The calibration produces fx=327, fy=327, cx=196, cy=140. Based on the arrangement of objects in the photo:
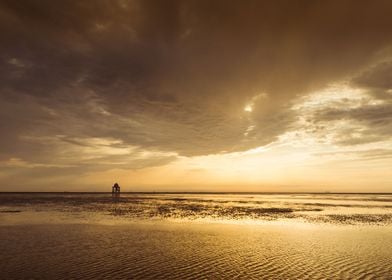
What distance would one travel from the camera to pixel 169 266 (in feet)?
59.5

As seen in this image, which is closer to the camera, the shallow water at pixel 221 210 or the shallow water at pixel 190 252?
the shallow water at pixel 190 252

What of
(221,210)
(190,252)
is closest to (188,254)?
(190,252)

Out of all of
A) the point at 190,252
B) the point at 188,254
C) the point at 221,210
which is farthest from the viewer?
the point at 221,210

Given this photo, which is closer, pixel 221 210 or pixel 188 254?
pixel 188 254

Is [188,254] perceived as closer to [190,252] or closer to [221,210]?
[190,252]

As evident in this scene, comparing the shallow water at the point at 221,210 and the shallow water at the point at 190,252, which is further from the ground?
the shallow water at the point at 221,210

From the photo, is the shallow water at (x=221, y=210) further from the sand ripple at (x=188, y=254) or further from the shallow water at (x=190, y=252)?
the sand ripple at (x=188, y=254)

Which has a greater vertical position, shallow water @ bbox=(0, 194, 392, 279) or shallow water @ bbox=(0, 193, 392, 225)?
shallow water @ bbox=(0, 193, 392, 225)

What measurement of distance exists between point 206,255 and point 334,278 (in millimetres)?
7977

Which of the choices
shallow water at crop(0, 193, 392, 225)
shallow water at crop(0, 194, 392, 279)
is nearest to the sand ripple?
shallow water at crop(0, 194, 392, 279)

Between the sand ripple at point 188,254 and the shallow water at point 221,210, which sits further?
the shallow water at point 221,210

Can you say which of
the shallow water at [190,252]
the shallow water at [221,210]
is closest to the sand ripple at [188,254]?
the shallow water at [190,252]

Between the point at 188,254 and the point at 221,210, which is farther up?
the point at 221,210

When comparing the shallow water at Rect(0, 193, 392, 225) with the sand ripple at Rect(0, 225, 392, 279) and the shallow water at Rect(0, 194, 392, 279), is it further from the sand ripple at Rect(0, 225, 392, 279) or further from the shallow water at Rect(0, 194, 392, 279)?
the sand ripple at Rect(0, 225, 392, 279)
